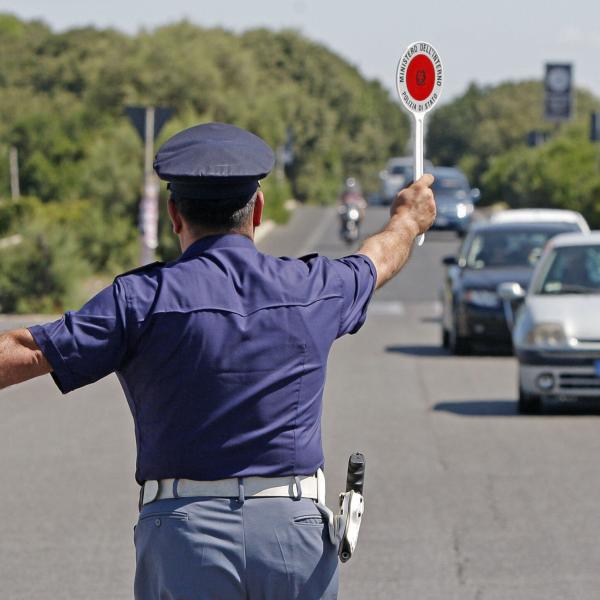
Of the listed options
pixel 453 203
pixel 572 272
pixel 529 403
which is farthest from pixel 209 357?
pixel 453 203

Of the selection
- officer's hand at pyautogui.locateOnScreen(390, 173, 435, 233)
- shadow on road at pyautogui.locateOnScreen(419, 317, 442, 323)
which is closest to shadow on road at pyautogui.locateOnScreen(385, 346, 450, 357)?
shadow on road at pyautogui.locateOnScreen(419, 317, 442, 323)

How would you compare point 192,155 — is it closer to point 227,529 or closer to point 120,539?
point 227,529

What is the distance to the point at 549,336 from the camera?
14.1m

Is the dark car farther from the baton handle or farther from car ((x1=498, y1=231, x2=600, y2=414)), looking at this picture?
the baton handle

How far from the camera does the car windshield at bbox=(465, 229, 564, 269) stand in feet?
71.4

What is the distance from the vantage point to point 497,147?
452 ft

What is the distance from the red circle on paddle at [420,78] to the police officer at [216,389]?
98 centimetres

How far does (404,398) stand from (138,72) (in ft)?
188

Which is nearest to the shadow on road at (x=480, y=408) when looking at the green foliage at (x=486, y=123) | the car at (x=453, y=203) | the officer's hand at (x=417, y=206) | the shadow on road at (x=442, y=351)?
the shadow on road at (x=442, y=351)

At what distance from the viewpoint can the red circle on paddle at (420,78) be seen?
487 cm

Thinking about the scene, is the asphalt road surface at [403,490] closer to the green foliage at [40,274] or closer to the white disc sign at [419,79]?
the white disc sign at [419,79]

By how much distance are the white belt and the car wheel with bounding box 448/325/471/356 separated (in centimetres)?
1704

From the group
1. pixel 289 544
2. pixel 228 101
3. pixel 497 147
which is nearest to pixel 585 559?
pixel 289 544

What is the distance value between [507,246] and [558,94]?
51.8 meters
